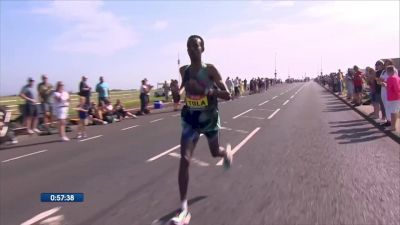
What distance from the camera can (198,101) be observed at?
5.16 meters

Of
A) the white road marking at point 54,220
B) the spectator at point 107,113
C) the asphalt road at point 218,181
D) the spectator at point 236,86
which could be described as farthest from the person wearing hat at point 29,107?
the spectator at point 236,86

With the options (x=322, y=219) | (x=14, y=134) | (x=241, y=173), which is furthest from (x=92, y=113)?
(x=322, y=219)

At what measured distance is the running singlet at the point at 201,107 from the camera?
5156 mm

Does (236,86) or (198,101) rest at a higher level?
(198,101)

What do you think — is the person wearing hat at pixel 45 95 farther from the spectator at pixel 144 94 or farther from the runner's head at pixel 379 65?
the runner's head at pixel 379 65

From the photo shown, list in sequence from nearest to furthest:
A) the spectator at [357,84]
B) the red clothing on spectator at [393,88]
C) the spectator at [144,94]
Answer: the red clothing on spectator at [393,88] → the spectator at [357,84] → the spectator at [144,94]

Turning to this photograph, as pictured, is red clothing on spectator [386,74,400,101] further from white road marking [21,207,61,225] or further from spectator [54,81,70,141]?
white road marking [21,207,61,225]

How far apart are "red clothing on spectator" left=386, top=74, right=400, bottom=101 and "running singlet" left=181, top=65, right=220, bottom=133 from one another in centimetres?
920

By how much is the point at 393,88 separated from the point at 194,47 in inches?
374

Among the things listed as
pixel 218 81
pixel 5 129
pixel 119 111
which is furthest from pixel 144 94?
pixel 218 81

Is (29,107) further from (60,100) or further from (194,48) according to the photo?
(194,48)

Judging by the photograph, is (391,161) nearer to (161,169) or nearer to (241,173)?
(241,173)

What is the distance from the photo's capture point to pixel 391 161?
900 centimetres

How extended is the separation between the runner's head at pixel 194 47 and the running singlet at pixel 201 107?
145mm
